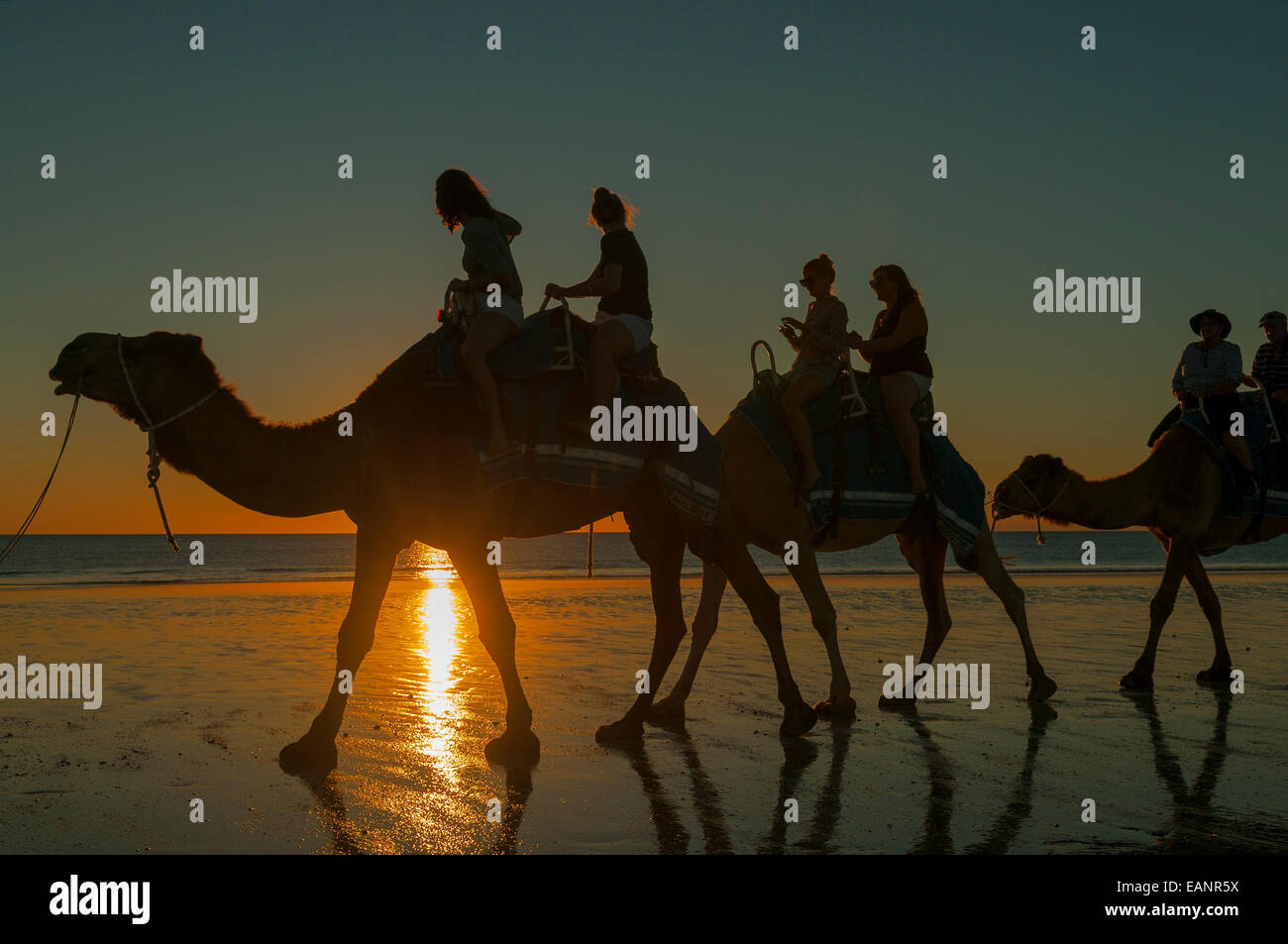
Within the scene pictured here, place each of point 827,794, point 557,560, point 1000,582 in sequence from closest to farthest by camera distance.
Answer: point 827,794 < point 1000,582 < point 557,560

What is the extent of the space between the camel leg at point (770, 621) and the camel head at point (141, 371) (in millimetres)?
3696

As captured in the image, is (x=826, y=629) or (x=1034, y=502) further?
(x=1034, y=502)

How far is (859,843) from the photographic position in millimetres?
4852

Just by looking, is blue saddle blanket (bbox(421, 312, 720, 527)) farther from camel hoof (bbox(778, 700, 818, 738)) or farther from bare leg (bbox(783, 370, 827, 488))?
camel hoof (bbox(778, 700, 818, 738))

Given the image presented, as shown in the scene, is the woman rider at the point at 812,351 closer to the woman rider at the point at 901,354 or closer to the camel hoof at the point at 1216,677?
the woman rider at the point at 901,354

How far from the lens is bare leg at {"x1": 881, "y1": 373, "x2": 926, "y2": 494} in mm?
9078

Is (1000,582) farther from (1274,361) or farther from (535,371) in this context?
(535,371)

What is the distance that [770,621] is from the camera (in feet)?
25.5

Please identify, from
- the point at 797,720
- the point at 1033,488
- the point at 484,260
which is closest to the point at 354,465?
the point at 484,260

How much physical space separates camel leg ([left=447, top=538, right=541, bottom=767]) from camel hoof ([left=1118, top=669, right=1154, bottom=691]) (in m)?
5.75

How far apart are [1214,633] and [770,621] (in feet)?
16.8

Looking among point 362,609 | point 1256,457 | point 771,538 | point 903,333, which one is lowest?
point 362,609

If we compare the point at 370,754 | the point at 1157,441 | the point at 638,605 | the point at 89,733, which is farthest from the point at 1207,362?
the point at 638,605

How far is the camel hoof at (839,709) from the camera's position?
27.0 ft
